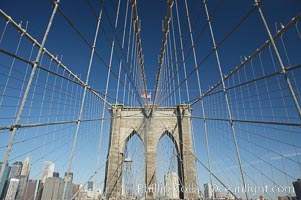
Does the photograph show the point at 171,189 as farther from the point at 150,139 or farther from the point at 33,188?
the point at 33,188

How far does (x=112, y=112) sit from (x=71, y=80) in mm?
11237

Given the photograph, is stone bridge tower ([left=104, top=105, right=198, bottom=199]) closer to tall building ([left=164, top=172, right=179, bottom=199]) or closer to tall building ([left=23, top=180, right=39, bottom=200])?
tall building ([left=164, top=172, right=179, bottom=199])

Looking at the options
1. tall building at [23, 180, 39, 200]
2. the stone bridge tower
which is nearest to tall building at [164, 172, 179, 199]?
the stone bridge tower

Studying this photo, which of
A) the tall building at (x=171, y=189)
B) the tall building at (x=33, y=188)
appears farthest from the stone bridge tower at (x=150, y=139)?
the tall building at (x=33, y=188)

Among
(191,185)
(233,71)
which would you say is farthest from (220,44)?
(191,185)

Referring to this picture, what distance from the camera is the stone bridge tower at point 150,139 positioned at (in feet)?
42.6

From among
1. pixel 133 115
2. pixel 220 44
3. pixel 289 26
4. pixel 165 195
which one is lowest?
pixel 165 195

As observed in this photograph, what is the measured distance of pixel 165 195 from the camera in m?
13.1

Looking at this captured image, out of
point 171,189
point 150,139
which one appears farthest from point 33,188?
point 171,189

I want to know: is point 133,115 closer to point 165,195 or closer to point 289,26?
point 165,195

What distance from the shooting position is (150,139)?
1477 cm

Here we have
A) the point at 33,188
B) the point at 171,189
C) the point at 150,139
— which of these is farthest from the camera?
the point at 33,188

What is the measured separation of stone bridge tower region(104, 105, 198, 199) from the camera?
1298 centimetres

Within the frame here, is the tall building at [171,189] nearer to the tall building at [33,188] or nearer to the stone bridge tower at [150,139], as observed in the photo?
the stone bridge tower at [150,139]
